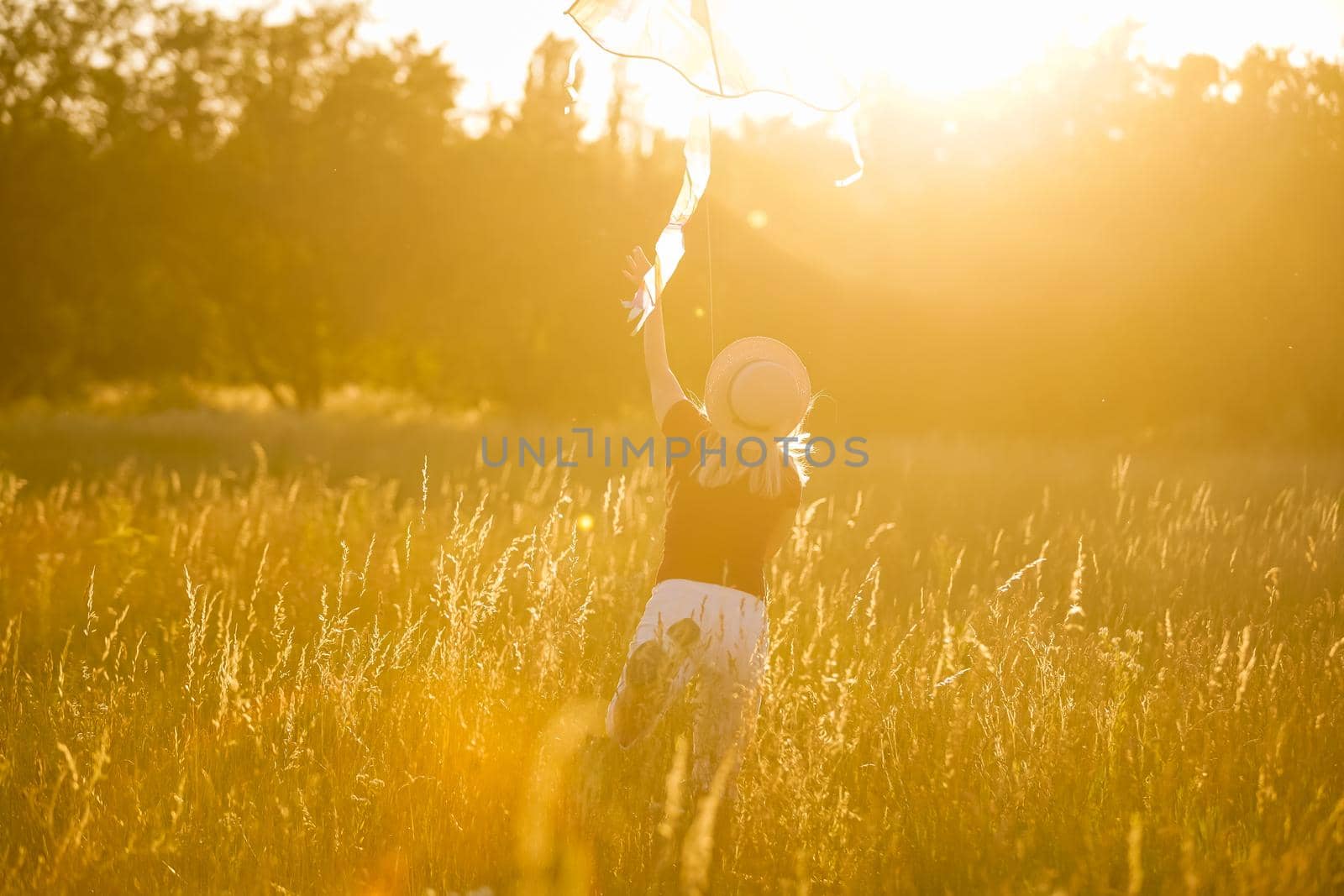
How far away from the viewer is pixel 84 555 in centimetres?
613

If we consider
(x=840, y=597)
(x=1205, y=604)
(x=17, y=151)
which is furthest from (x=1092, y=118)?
(x=17, y=151)

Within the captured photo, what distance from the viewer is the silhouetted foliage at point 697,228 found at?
49.8ft

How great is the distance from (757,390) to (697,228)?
14.7m

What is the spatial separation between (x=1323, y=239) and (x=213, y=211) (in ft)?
65.0

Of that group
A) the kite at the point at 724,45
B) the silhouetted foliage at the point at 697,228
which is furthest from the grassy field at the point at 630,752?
the silhouetted foliage at the point at 697,228

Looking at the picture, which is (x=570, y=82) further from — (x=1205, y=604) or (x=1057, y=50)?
(x=1057, y=50)

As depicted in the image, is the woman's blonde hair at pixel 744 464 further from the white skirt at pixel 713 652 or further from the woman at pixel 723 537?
the white skirt at pixel 713 652

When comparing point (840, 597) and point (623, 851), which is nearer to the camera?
point (623, 851)

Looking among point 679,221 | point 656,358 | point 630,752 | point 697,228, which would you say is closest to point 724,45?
point 679,221

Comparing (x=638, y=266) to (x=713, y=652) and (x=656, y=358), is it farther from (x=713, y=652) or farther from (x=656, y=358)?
(x=713, y=652)

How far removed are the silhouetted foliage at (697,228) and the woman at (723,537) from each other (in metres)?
14.2

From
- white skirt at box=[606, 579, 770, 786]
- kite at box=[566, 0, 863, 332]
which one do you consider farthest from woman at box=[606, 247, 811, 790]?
kite at box=[566, 0, 863, 332]

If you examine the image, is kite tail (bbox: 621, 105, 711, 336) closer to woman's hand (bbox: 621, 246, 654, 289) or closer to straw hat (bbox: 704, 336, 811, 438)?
woman's hand (bbox: 621, 246, 654, 289)

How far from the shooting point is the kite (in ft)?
10.7
